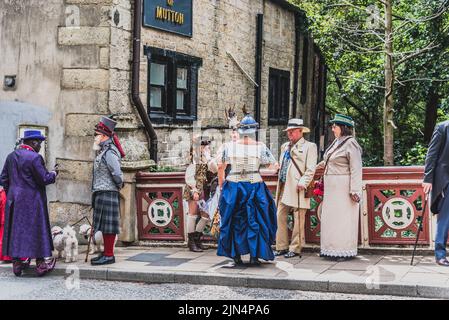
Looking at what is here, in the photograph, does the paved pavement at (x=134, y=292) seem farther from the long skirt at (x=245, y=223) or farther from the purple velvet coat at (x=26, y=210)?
the long skirt at (x=245, y=223)

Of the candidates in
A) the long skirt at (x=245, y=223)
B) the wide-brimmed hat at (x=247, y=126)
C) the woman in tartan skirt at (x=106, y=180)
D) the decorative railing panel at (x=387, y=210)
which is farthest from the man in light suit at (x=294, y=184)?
the woman in tartan skirt at (x=106, y=180)

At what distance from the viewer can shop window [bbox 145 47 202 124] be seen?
46.6ft

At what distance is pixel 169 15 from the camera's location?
14484 mm

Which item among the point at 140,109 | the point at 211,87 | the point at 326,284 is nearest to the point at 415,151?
the point at 211,87

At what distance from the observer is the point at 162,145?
14.3 m

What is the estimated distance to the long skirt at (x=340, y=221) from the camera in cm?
948

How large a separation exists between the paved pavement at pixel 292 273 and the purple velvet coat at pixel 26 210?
0.52 m

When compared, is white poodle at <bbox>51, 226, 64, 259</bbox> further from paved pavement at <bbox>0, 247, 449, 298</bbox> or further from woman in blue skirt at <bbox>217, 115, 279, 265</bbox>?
woman in blue skirt at <bbox>217, 115, 279, 265</bbox>

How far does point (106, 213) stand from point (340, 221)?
3.13 meters

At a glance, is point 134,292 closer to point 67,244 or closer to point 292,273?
point 292,273

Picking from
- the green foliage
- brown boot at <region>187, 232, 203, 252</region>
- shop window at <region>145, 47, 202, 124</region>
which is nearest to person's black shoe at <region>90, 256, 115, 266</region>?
brown boot at <region>187, 232, 203, 252</region>

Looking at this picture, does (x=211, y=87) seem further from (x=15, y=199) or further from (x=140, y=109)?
(x=15, y=199)

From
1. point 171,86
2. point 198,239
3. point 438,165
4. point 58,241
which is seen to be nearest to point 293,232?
point 198,239

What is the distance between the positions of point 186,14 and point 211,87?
2060mm
